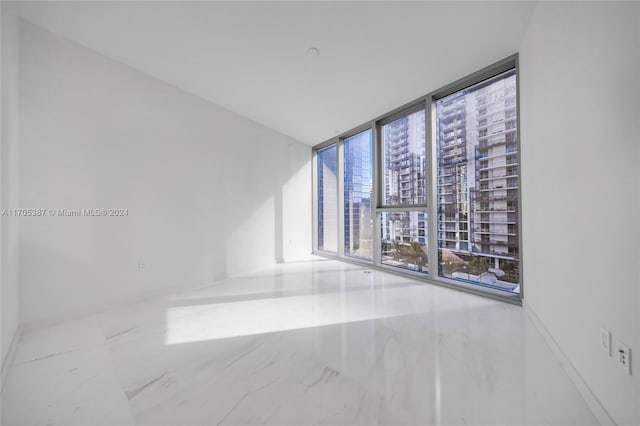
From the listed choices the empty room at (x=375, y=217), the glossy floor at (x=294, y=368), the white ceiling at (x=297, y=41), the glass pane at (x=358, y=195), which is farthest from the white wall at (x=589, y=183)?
the glass pane at (x=358, y=195)

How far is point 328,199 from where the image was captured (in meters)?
5.25

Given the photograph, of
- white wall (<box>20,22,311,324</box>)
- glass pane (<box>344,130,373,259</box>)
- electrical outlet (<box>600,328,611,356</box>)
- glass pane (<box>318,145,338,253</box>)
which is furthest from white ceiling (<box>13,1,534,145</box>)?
electrical outlet (<box>600,328,611,356</box>)

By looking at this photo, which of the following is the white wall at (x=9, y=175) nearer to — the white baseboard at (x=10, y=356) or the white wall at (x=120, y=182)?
the white baseboard at (x=10, y=356)

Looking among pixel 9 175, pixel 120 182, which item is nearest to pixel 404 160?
pixel 120 182

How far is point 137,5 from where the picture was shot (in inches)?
76.6

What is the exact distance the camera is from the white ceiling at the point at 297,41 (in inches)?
77.2

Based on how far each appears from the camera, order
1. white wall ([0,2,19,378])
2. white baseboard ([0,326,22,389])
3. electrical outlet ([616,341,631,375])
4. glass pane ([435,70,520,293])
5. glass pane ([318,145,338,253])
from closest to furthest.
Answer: electrical outlet ([616,341,631,375])
white baseboard ([0,326,22,389])
white wall ([0,2,19,378])
glass pane ([435,70,520,293])
glass pane ([318,145,338,253])

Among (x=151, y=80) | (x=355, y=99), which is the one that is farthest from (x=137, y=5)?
(x=355, y=99)

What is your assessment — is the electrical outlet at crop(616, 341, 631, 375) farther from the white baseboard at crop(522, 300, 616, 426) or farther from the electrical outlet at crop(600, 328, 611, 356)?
the white baseboard at crop(522, 300, 616, 426)

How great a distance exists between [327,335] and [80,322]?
2.18 metres

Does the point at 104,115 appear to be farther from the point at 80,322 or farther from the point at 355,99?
the point at 355,99

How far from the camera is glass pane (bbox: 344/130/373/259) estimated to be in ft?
14.5

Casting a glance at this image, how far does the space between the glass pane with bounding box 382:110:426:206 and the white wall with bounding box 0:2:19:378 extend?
155 inches

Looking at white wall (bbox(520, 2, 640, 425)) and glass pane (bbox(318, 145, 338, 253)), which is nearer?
white wall (bbox(520, 2, 640, 425))
